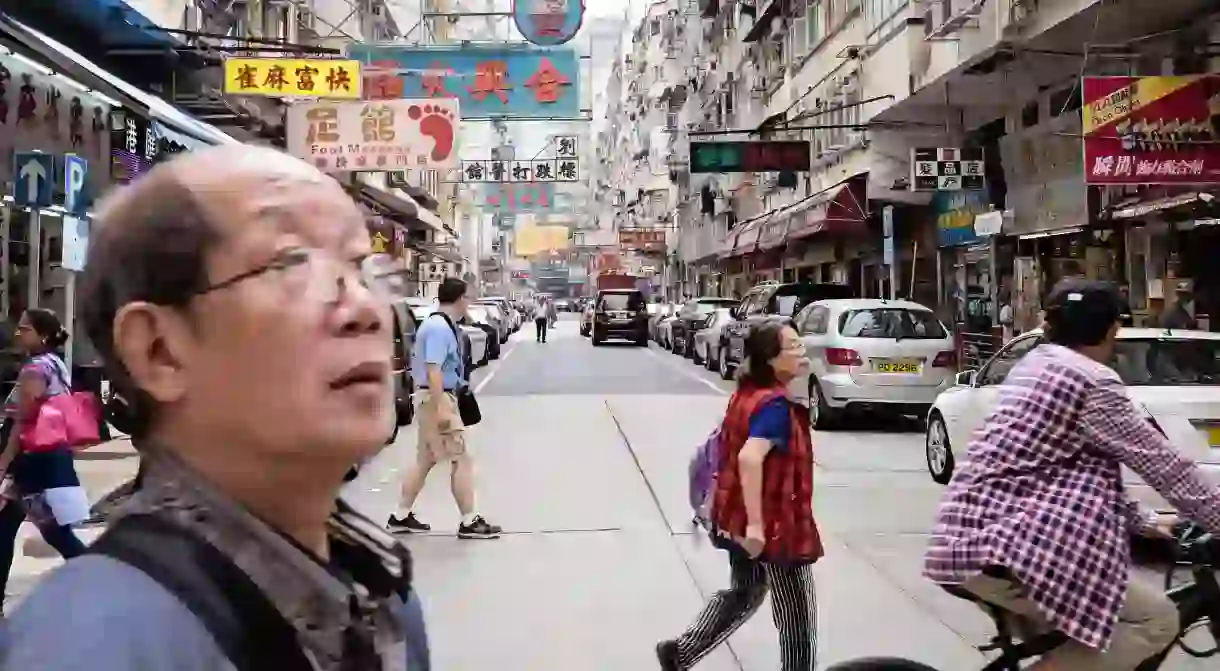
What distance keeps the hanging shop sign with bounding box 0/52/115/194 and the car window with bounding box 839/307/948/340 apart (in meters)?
8.83

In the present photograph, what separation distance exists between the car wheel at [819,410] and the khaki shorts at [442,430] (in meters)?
7.46

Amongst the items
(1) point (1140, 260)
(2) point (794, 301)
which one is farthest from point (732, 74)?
(1) point (1140, 260)

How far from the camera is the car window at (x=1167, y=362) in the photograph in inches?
310

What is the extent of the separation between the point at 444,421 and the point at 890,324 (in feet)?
26.6

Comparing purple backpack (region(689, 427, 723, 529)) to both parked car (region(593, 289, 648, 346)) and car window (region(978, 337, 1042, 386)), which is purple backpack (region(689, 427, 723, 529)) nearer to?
car window (region(978, 337, 1042, 386))

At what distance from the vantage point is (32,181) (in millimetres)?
11742

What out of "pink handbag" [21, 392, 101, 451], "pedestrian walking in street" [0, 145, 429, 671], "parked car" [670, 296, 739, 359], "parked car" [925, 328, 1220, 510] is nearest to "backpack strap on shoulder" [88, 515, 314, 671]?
"pedestrian walking in street" [0, 145, 429, 671]

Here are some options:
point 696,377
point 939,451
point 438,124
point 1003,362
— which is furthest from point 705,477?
point 696,377

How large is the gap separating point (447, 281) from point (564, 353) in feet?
88.3

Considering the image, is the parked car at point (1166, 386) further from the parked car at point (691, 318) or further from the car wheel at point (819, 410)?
the parked car at point (691, 318)

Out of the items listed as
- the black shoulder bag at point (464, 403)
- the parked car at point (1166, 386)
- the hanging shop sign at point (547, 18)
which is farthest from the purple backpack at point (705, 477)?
the hanging shop sign at point (547, 18)

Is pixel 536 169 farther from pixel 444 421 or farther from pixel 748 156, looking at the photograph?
pixel 444 421

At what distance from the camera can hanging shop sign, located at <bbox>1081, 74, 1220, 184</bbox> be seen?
1333cm

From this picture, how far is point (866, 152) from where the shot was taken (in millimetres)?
24422
